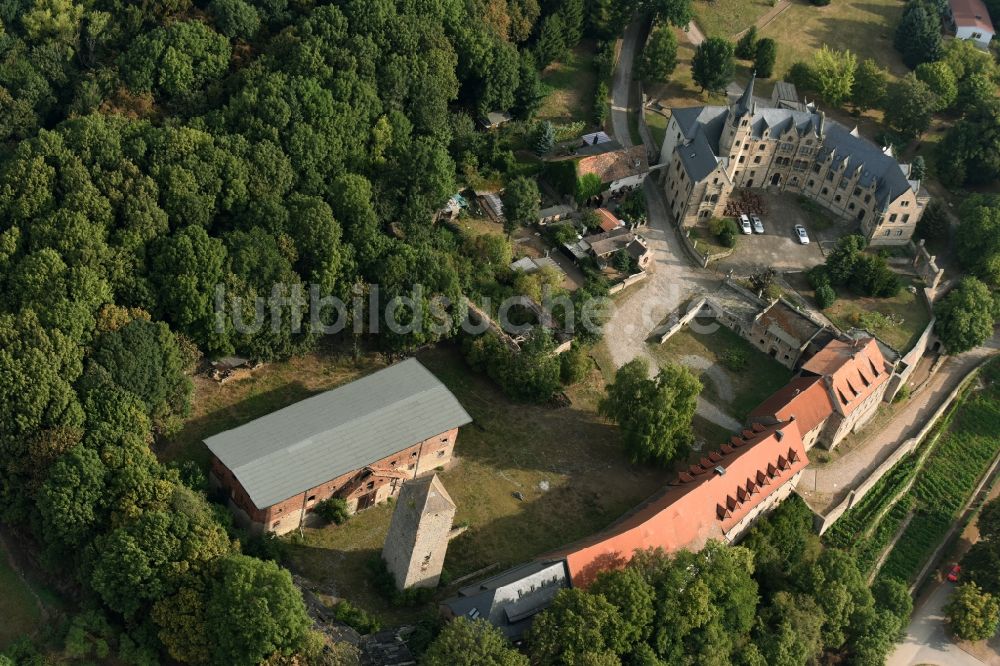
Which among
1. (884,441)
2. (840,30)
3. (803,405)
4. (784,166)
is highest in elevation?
(840,30)

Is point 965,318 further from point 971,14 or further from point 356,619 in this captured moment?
point 356,619

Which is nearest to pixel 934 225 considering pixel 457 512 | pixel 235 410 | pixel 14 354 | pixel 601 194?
pixel 601 194

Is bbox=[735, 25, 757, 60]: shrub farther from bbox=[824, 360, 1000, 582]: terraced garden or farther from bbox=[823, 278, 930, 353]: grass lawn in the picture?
bbox=[824, 360, 1000, 582]: terraced garden

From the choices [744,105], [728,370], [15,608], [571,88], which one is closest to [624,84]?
[571,88]

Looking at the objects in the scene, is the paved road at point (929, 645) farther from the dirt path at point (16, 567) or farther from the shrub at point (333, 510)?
the dirt path at point (16, 567)

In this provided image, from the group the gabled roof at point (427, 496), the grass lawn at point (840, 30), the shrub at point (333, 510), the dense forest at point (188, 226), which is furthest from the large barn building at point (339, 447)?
the grass lawn at point (840, 30)

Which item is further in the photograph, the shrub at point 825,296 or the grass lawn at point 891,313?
the shrub at point 825,296

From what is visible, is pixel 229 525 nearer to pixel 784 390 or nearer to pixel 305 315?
pixel 305 315

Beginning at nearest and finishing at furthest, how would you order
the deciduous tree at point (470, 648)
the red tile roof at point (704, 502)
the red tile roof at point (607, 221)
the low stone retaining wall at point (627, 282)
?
the deciduous tree at point (470, 648) → the red tile roof at point (704, 502) → the low stone retaining wall at point (627, 282) → the red tile roof at point (607, 221)
